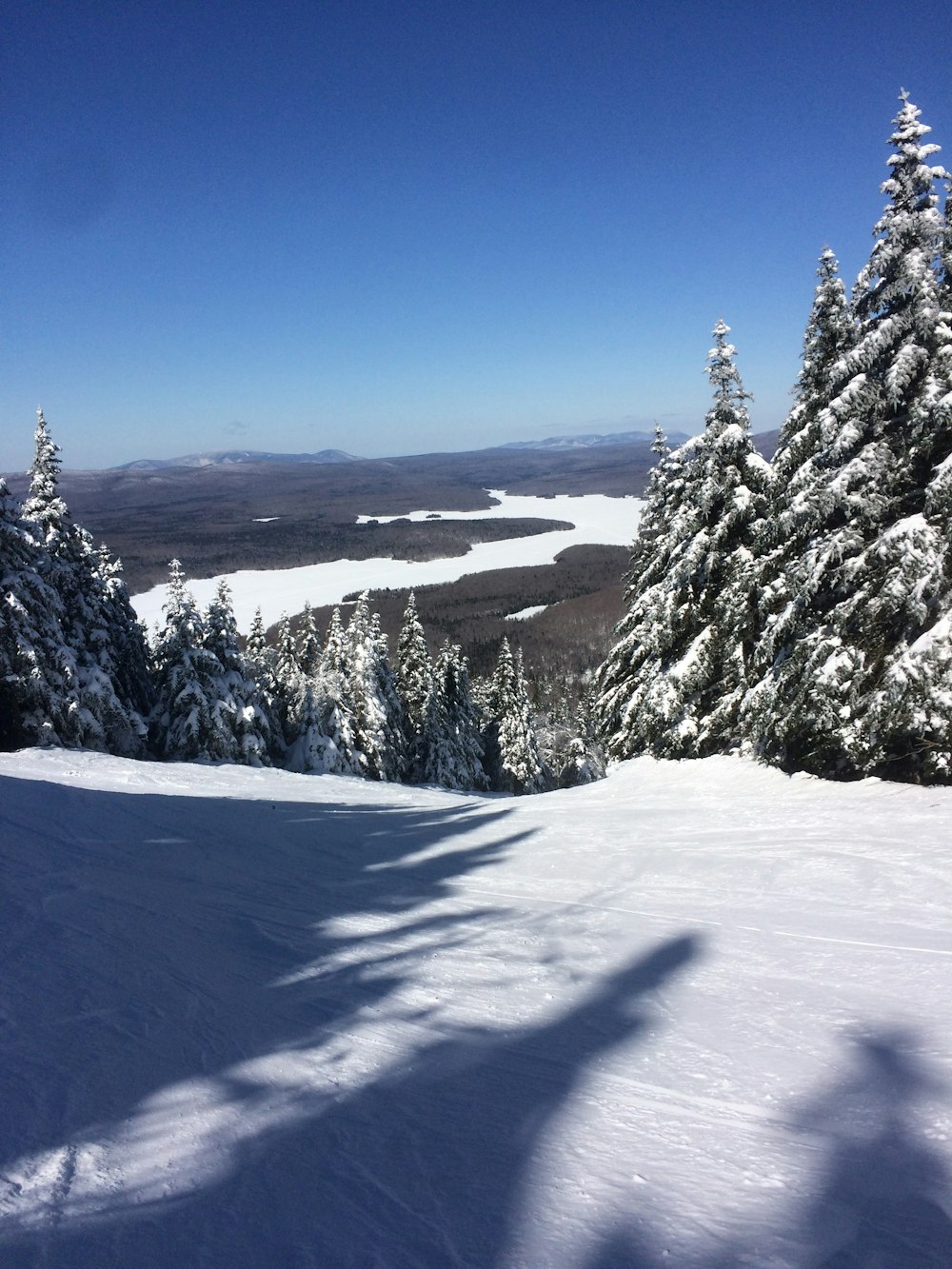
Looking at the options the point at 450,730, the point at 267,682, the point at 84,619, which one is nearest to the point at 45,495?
the point at 84,619

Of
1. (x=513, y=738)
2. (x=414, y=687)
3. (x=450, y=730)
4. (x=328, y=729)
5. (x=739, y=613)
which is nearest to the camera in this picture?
(x=739, y=613)

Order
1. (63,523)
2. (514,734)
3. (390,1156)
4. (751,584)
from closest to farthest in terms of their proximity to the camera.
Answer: (390,1156) < (751,584) < (63,523) < (514,734)

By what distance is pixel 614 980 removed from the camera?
5.84 metres

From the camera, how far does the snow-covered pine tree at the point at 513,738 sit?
3769 cm

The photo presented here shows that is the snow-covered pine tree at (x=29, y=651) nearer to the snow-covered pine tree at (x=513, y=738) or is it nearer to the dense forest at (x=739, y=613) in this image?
the dense forest at (x=739, y=613)

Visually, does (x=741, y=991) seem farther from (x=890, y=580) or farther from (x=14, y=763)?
(x=14, y=763)

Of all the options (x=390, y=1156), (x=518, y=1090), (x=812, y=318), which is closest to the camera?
(x=390, y=1156)

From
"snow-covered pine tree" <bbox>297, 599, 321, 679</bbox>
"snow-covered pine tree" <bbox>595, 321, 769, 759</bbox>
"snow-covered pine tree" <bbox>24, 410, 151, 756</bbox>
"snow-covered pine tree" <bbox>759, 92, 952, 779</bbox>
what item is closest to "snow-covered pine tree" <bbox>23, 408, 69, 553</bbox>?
"snow-covered pine tree" <bbox>24, 410, 151, 756</bbox>

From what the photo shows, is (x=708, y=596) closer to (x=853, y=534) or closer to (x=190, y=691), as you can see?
(x=853, y=534)

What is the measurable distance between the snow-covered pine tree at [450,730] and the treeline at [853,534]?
18.1 metres

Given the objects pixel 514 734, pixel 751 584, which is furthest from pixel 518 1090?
pixel 514 734

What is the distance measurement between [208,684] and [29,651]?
6.42 m

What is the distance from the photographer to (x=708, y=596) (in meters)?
17.2

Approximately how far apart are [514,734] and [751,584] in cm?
2396
